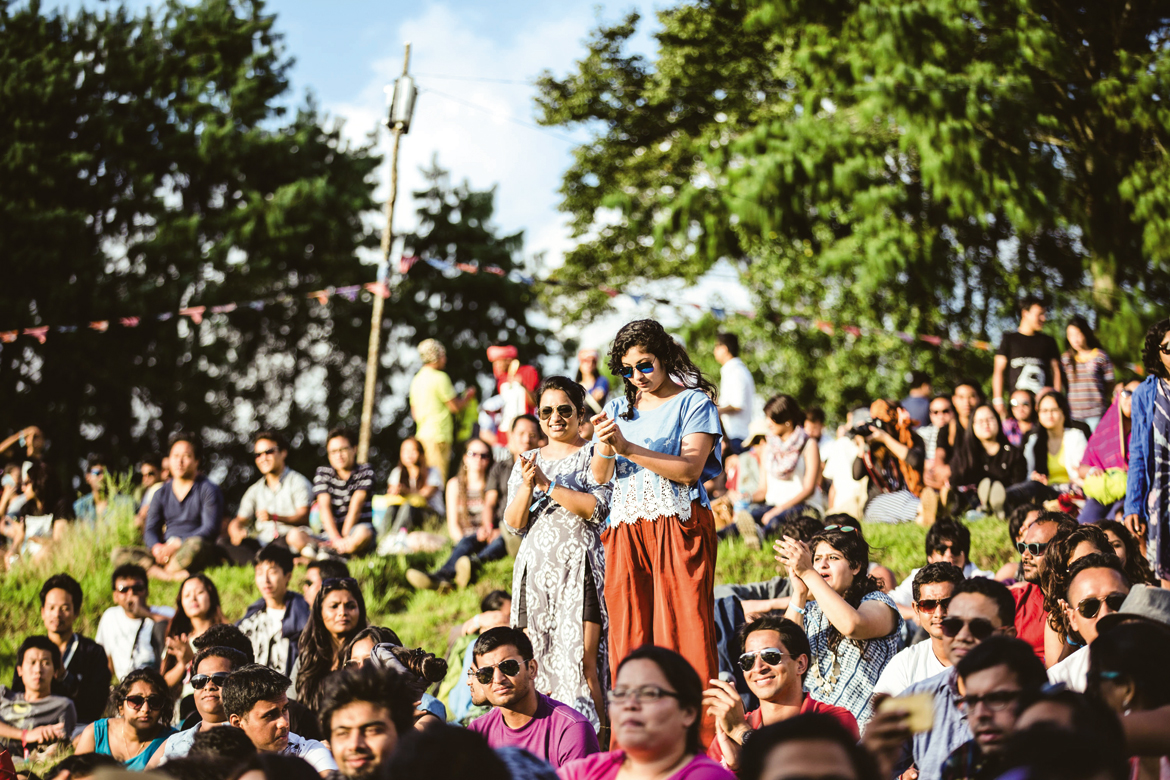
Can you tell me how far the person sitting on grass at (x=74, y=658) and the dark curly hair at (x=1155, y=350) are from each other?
20.3 ft

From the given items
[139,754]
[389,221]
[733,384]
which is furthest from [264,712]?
[389,221]

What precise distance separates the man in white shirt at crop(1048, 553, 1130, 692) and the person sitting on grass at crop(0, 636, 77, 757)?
18.1 feet

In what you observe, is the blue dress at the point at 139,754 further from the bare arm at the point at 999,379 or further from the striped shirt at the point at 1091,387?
the striped shirt at the point at 1091,387

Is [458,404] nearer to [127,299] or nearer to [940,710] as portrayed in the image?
[940,710]

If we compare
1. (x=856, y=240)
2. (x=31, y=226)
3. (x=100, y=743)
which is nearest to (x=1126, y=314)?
(x=856, y=240)

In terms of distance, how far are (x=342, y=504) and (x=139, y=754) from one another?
13.5ft

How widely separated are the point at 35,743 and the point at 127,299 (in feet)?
47.4

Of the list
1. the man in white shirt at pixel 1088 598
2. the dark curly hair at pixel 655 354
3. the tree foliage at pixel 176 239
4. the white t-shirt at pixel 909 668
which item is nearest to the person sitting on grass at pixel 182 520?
the dark curly hair at pixel 655 354

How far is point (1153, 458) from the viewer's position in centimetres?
518

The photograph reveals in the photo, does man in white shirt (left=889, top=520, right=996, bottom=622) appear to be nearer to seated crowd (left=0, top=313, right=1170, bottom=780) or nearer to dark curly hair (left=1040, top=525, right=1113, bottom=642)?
seated crowd (left=0, top=313, right=1170, bottom=780)

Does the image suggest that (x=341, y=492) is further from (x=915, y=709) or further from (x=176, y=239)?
(x=176, y=239)

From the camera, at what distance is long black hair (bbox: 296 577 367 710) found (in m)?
5.52

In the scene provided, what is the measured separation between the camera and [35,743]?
6406mm

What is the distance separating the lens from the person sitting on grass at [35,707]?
6438 mm
